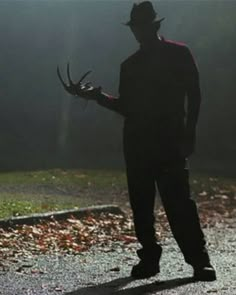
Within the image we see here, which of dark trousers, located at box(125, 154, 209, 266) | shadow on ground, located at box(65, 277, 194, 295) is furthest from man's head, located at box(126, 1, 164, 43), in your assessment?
shadow on ground, located at box(65, 277, 194, 295)

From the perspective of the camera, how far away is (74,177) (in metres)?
16.7

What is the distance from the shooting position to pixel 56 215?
10430 mm

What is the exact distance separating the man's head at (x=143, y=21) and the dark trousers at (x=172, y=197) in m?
0.94

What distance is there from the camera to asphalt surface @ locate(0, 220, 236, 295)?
Result: 20.1ft

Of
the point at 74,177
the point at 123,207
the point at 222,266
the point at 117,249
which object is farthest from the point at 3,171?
the point at 222,266

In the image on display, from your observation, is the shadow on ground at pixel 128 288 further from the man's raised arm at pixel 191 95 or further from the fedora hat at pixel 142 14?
the fedora hat at pixel 142 14

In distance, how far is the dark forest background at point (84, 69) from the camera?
21.9 meters

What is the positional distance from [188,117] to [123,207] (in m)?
6.45

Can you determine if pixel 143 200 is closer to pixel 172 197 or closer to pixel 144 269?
pixel 172 197

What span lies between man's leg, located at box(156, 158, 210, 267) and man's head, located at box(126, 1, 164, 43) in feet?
3.25

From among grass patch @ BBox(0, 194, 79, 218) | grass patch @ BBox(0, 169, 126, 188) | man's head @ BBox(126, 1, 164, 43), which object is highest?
man's head @ BBox(126, 1, 164, 43)

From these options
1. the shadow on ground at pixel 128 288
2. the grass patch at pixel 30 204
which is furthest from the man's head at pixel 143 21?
the grass patch at pixel 30 204

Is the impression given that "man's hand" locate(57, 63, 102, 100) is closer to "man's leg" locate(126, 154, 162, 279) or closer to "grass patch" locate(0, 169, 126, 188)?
"man's leg" locate(126, 154, 162, 279)

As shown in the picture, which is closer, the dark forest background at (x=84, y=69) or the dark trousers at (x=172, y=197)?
the dark trousers at (x=172, y=197)
